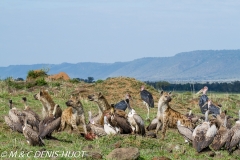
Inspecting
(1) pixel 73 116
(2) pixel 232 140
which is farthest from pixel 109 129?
(2) pixel 232 140

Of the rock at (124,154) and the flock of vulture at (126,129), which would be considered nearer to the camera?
the rock at (124,154)

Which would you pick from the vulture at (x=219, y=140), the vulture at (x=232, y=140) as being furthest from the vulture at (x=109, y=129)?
the vulture at (x=232, y=140)

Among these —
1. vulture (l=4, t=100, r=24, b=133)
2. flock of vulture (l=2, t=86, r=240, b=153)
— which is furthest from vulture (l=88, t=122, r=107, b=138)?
vulture (l=4, t=100, r=24, b=133)

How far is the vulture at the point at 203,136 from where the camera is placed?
12141 mm

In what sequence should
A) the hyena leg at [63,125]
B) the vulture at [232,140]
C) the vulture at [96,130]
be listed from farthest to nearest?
the hyena leg at [63,125]
the vulture at [96,130]
the vulture at [232,140]

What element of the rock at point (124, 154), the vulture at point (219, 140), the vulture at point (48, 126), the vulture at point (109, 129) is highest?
the vulture at point (48, 126)

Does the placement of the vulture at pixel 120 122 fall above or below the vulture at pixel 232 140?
Result: above

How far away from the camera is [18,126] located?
13641 mm

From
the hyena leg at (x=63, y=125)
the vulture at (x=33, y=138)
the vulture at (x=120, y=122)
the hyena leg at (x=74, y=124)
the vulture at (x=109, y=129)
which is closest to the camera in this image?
the vulture at (x=33, y=138)

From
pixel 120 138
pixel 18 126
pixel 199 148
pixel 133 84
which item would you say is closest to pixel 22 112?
pixel 18 126

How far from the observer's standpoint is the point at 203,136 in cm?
1233

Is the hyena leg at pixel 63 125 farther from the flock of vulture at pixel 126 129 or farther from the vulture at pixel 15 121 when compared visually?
the vulture at pixel 15 121

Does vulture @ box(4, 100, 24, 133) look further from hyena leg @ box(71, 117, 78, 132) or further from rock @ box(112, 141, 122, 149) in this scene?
rock @ box(112, 141, 122, 149)

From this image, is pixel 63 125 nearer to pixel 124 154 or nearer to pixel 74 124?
pixel 74 124
